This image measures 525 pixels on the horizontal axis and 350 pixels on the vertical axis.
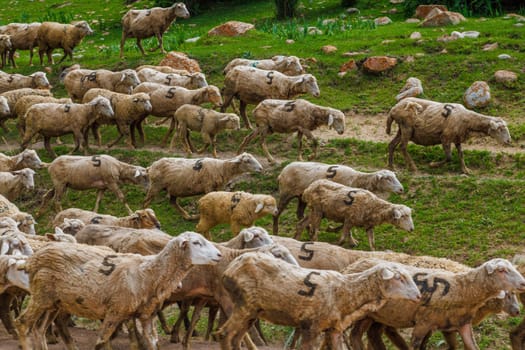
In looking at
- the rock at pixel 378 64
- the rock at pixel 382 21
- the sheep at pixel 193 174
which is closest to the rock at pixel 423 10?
the rock at pixel 382 21

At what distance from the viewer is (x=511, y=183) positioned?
61.7ft

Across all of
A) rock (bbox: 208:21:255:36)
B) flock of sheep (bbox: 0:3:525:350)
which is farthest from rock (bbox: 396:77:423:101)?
rock (bbox: 208:21:255:36)

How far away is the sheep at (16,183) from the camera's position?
2027cm

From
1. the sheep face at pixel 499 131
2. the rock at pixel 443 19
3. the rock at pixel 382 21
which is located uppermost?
the sheep face at pixel 499 131

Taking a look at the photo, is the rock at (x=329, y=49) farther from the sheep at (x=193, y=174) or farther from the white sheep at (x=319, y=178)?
the white sheep at (x=319, y=178)

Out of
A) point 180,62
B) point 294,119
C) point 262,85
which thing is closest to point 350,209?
point 294,119

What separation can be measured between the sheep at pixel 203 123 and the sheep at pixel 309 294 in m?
10.0

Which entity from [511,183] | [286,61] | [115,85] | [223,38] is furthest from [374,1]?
[511,183]

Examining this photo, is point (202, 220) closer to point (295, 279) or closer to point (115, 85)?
point (295, 279)

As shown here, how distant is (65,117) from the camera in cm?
2255

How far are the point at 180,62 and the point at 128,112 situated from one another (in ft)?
18.2

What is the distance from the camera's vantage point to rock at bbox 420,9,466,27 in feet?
98.8

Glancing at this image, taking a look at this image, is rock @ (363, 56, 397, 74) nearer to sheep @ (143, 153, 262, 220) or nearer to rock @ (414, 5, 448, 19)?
rock @ (414, 5, 448, 19)

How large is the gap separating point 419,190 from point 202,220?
14.9 feet
